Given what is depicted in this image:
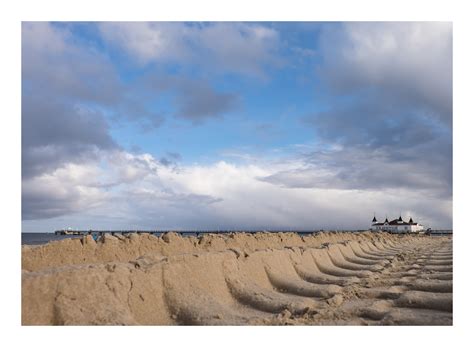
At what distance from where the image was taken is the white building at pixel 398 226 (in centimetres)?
9538

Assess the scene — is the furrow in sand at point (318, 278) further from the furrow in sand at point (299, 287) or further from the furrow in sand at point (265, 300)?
the furrow in sand at point (265, 300)

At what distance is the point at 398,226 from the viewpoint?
97.8 metres

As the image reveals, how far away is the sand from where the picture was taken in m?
6.70

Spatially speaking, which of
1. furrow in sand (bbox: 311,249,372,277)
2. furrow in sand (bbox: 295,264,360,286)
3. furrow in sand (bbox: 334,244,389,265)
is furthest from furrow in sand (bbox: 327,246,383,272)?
furrow in sand (bbox: 295,264,360,286)

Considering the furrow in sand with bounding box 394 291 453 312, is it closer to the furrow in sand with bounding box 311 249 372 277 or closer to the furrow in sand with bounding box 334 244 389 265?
the furrow in sand with bounding box 311 249 372 277

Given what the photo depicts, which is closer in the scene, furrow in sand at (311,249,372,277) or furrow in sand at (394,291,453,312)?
furrow in sand at (394,291,453,312)

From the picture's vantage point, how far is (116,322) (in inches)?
259

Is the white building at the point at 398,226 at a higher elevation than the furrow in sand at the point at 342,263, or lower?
lower

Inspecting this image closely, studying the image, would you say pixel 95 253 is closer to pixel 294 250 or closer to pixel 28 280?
pixel 28 280

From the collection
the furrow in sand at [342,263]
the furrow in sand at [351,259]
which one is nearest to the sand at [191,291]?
the furrow in sand at [342,263]

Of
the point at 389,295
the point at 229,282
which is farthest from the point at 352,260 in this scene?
the point at 229,282

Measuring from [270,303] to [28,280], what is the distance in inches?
194

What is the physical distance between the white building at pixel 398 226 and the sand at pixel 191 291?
89.5 meters

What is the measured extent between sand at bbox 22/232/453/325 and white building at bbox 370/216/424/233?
89488mm
